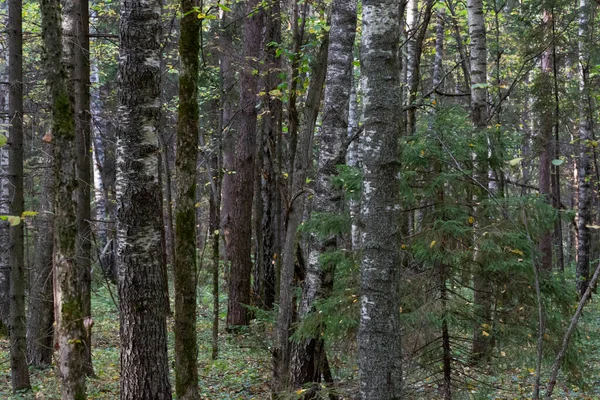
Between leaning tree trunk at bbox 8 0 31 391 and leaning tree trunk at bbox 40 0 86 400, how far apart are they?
3077 millimetres

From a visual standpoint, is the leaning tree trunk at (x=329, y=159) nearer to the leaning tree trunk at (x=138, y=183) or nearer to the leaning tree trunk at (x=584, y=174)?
the leaning tree trunk at (x=138, y=183)

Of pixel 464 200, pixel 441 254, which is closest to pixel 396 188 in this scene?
pixel 441 254

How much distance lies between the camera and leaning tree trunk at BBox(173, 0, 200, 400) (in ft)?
17.9

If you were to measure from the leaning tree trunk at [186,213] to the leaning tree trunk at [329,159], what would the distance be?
130cm

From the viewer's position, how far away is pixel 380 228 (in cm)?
331

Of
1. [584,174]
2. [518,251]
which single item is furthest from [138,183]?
[584,174]

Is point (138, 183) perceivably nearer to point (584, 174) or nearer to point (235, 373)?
point (235, 373)

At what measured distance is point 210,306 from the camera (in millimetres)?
17219

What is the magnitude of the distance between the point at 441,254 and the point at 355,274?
985 mm

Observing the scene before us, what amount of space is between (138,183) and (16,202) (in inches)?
146

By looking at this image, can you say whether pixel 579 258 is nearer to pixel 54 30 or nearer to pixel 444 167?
pixel 444 167

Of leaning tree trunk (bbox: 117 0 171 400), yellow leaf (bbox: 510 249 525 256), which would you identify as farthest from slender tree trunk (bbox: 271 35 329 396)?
yellow leaf (bbox: 510 249 525 256)

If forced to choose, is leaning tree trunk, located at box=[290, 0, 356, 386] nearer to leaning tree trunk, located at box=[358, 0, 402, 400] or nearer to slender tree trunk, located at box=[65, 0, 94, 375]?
leaning tree trunk, located at box=[358, 0, 402, 400]

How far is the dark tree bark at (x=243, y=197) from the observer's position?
1304 centimetres
